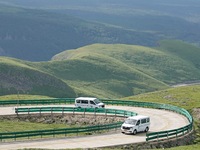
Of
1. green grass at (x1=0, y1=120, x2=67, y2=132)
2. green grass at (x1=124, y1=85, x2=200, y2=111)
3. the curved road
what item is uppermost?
the curved road

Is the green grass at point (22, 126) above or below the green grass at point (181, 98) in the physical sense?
above

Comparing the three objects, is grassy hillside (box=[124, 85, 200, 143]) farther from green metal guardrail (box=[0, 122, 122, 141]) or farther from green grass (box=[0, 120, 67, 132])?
green grass (box=[0, 120, 67, 132])

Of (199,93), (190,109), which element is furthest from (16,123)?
(199,93)

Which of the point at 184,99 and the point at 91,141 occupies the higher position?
the point at 91,141

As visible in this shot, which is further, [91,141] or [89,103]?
[89,103]

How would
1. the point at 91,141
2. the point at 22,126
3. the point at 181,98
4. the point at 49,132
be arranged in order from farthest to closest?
the point at 181,98 → the point at 22,126 → the point at 49,132 → the point at 91,141

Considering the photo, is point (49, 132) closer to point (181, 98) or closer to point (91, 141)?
point (91, 141)

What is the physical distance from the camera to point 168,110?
83.6 metres

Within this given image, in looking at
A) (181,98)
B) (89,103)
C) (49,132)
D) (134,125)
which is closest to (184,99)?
(181,98)

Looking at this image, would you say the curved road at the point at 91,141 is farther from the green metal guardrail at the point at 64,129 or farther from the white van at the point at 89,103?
the white van at the point at 89,103

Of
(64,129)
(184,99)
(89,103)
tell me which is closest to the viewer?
(64,129)

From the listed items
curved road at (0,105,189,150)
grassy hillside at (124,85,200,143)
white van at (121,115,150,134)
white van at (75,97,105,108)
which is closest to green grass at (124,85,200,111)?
grassy hillside at (124,85,200,143)

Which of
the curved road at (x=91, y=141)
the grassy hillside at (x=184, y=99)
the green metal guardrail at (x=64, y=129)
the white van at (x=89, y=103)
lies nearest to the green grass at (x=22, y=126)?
the green metal guardrail at (x=64, y=129)

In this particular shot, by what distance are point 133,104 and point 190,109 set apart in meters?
12.7
